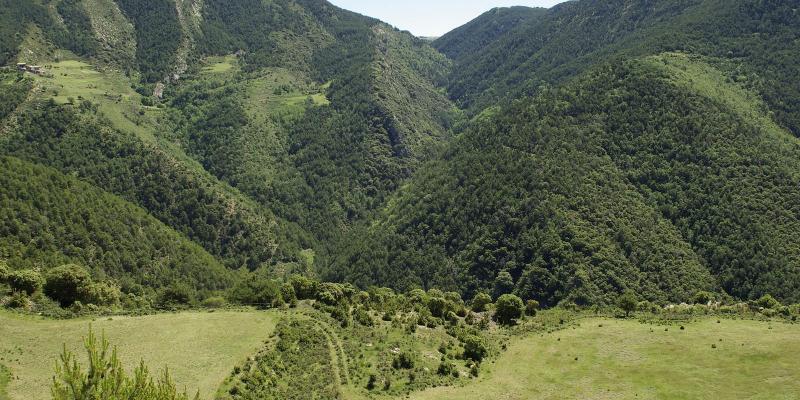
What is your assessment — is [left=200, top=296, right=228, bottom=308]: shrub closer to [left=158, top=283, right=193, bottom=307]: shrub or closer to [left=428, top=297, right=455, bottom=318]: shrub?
[left=158, top=283, right=193, bottom=307]: shrub

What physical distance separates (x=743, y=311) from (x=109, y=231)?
562ft

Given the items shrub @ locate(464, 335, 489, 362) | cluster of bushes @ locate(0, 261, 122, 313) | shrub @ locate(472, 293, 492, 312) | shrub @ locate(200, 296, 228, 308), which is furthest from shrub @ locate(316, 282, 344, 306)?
cluster of bushes @ locate(0, 261, 122, 313)

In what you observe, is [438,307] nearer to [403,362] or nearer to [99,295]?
[403,362]

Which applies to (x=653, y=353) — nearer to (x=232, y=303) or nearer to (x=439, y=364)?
(x=439, y=364)

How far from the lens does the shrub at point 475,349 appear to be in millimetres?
99469

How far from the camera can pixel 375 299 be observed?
128 meters

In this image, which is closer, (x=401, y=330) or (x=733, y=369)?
(x=733, y=369)

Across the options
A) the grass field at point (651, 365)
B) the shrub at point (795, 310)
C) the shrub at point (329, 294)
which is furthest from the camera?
the shrub at point (329, 294)

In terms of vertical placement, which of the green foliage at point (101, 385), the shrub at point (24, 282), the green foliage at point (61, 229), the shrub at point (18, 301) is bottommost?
the green foliage at point (61, 229)

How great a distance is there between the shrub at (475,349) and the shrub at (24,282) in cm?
7061

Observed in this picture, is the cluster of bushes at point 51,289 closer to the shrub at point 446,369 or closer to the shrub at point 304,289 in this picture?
the shrub at point 304,289

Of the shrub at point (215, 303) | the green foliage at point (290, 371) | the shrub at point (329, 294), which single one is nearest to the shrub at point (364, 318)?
the shrub at point (329, 294)

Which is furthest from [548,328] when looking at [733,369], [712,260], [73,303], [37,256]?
[37,256]

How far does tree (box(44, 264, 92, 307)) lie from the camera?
332ft
